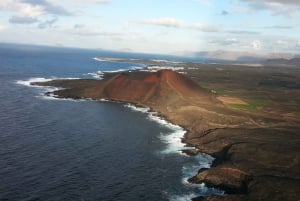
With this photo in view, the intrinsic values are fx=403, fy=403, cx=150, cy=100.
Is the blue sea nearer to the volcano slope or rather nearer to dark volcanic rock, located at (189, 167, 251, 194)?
dark volcanic rock, located at (189, 167, 251, 194)

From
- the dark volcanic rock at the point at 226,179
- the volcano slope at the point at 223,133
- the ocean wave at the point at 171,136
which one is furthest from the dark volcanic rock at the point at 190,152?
the dark volcanic rock at the point at 226,179

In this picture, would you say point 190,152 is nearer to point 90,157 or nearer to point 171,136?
point 171,136

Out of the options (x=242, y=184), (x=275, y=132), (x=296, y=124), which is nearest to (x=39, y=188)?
(x=242, y=184)

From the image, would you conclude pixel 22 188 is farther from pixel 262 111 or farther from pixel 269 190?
pixel 262 111

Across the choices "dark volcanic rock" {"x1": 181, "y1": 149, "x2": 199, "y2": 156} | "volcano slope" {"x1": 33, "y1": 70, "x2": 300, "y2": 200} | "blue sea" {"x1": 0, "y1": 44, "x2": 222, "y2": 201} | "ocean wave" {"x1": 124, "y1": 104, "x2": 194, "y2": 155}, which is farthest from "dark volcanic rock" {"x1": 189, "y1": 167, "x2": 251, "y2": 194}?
"ocean wave" {"x1": 124, "y1": 104, "x2": 194, "y2": 155}

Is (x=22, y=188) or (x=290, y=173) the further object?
(x=290, y=173)

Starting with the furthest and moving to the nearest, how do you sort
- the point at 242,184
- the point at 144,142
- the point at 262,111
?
the point at 262,111 < the point at 144,142 < the point at 242,184

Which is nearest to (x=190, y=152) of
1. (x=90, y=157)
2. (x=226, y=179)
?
(x=226, y=179)
